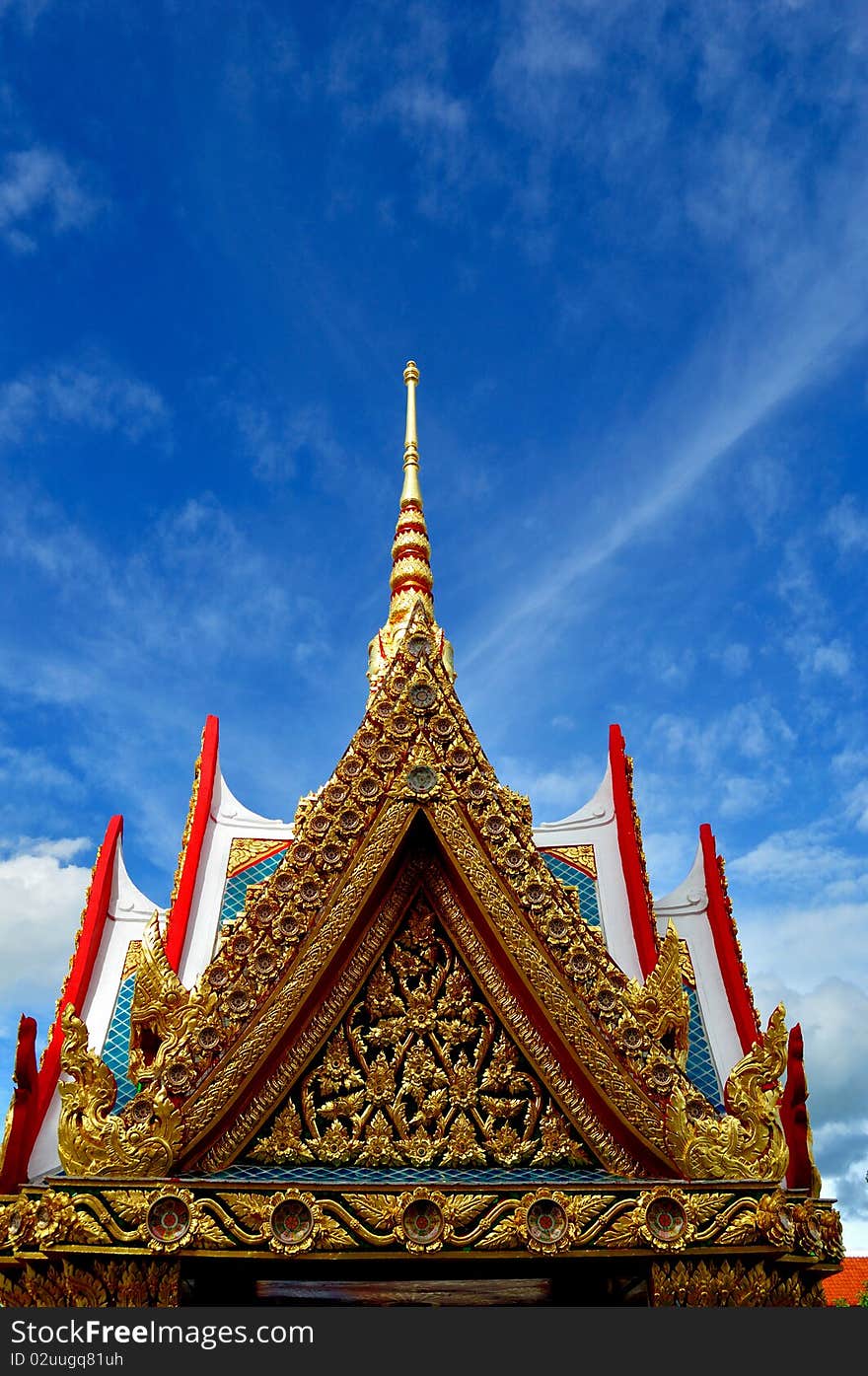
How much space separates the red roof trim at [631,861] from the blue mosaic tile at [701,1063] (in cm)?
59

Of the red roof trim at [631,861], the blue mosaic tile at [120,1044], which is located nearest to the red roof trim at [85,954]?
the blue mosaic tile at [120,1044]

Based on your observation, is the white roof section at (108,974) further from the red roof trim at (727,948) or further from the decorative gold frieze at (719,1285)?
the red roof trim at (727,948)

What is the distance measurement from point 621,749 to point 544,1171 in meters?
5.42

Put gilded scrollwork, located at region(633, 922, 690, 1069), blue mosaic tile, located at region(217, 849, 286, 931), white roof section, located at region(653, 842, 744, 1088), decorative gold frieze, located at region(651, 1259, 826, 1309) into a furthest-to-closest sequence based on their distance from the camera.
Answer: blue mosaic tile, located at region(217, 849, 286, 931)
white roof section, located at region(653, 842, 744, 1088)
gilded scrollwork, located at region(633, 922, 690, 1069)
decorative gold frieze, located at region(651, 1259, 826, 1309)

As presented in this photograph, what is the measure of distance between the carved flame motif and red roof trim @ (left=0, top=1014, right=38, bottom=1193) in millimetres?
→ 1417

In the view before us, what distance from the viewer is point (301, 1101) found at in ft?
19.0

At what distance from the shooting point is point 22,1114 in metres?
5.65

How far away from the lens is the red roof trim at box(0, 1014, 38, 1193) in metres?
5.55

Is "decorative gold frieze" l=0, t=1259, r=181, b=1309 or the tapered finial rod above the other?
the tapered finial rod

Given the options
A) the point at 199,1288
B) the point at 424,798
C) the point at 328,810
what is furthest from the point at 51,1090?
the point at 424,798

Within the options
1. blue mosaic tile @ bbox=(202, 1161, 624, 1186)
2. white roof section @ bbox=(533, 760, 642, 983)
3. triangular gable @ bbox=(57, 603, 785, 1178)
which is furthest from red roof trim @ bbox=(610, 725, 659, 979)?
blue mosaic tile @ bbox=(202, 1161, 624, 1186)

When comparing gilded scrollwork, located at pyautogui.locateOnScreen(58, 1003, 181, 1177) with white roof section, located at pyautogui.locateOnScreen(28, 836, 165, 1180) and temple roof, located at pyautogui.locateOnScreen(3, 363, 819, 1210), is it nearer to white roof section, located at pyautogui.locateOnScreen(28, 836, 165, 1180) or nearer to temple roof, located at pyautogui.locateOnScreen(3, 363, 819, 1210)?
temple roof, located at pyautogui.locateOnScreen(3, 363, 819, 1210)

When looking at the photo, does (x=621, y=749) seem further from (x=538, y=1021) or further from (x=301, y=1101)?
(x=301, y=1101)

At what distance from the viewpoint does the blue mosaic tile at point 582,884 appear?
876cm
